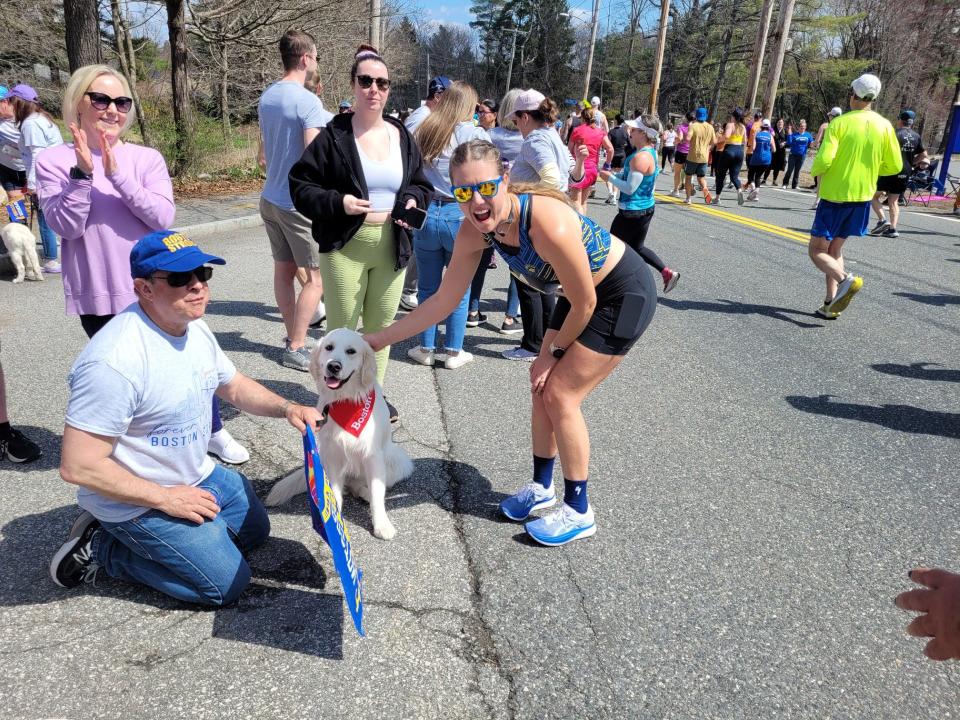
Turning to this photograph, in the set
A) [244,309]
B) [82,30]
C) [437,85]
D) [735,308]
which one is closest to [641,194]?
[735,308]

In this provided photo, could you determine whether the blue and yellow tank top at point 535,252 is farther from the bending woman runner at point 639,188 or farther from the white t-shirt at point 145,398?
the bending woman runner at point 639,188

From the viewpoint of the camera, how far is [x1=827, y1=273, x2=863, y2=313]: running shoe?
653 cm

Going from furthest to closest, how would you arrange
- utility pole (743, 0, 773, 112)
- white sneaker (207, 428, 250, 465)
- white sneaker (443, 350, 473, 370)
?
1. utility pole (743, 0, 773, 112)
2. white sneaker (443, 350, 473, 370)
3. white sneaker (207, 428, 250, 465)

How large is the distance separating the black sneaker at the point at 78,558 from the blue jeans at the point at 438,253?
2.65m

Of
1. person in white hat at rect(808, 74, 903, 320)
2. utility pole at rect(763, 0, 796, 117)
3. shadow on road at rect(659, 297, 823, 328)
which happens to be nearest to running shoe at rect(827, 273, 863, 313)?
person in white hat at rect(808, 74, 903, 320)

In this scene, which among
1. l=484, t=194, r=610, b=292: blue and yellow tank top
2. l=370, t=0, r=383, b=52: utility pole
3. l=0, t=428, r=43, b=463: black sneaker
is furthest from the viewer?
l=370, t=0, r=383, b=52: utility pole

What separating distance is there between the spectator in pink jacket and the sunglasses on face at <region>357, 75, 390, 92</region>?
118 cm

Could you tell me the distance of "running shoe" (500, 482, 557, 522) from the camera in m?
3.29

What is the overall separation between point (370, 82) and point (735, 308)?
16.7 ft

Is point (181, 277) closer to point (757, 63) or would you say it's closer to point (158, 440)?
point (158, 440)

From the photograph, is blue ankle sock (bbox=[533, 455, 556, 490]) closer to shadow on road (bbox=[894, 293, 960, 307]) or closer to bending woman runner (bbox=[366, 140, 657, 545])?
bending woman runner (bbox=[366, 140, 657, 545])

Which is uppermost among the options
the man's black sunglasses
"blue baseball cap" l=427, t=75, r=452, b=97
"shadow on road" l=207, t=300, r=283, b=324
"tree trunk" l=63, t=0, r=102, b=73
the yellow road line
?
"tree trunk" l=63, t=0, r=102, b=73

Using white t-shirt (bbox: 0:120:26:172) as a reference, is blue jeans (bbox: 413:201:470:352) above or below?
below

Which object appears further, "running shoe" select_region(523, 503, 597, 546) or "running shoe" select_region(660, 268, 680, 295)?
"running shoe" select_region(660, 268, 680, 295)
